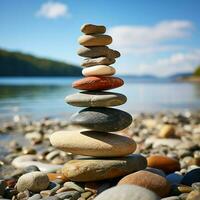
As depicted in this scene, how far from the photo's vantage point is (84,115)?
7.06 meters

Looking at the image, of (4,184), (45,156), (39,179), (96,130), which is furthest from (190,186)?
(45,156)

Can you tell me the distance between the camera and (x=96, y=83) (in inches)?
279

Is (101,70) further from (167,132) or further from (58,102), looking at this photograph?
(58,102)

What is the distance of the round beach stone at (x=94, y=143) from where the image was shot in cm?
697

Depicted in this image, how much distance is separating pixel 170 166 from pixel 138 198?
3.40 meters

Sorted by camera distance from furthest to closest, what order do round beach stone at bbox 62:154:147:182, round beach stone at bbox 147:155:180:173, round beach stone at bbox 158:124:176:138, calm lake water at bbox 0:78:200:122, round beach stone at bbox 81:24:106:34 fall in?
calm lake water at bbox 0:78:200:122 → round beach stone at bbox 158:124:176:138 → round beach stone at bbox 147:155:180:173 → round beach stone at bbox 81:24:106:34 → round beach stone at bbox 62:154:147:182

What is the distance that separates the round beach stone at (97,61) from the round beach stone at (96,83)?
0.86ft

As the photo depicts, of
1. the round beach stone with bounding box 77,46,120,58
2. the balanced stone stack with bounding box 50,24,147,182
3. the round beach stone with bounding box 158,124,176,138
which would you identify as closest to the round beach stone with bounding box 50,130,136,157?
the balanced stone stack with bounding box 50,24,147,182

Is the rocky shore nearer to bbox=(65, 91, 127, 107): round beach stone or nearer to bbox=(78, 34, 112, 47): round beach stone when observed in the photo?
bbox=(65, 91, 127, 107): round beach stone

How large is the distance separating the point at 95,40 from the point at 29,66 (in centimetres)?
16724

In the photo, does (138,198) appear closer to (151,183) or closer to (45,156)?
(151,183)

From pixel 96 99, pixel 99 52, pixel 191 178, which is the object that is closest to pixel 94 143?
pixel 96 99

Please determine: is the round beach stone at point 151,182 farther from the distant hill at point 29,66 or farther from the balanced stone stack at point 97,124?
the distant hill at point 29,66

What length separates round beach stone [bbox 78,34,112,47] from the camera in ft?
23.5
